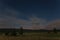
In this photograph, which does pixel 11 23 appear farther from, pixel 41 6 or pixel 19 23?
pixel 41 6

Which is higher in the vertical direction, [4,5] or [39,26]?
[4,5]

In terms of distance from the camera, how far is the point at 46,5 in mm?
6367

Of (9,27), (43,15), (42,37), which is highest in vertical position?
(43,15)

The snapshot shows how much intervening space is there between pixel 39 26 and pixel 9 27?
148cm

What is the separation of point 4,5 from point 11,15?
2.03 feet

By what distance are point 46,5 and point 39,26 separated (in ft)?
3.57

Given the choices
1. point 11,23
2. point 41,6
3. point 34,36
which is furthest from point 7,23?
point 41,6

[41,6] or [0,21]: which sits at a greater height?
[41,6]

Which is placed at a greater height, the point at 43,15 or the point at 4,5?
the point at 4,5

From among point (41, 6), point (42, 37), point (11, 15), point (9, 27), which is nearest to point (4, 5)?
point (11, 15)

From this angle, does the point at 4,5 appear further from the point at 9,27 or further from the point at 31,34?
the point at 31,34

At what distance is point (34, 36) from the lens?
20.6 feet

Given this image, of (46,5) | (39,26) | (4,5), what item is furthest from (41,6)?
(4,5)

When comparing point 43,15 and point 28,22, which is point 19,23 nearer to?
point 28,22
